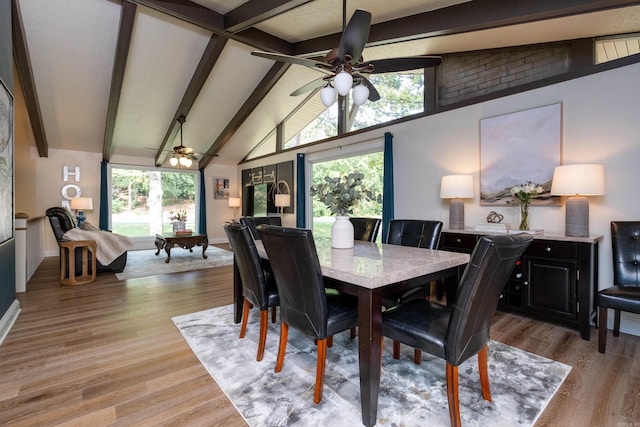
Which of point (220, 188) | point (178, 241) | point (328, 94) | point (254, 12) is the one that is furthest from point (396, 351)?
point (220, 188)

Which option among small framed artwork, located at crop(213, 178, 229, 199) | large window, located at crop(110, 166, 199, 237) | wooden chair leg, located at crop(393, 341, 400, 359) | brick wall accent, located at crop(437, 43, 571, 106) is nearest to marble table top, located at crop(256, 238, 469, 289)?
wooden chair leg, located at crop(393, 341, 400, 359)

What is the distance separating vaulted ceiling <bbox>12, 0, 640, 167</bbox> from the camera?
9.39ft

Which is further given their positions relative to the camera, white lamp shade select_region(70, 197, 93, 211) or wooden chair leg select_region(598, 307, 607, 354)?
white lamp shade select_region(70, 197, 93, 211)

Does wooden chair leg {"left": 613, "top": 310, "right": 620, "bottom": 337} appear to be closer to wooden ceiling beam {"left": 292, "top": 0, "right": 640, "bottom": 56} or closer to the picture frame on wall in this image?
wooden ceiling beam {"left": 292, "top": 0, "right": 640, "bottom": 56}

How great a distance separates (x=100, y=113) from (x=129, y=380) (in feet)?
18.5

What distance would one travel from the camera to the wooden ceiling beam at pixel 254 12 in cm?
299

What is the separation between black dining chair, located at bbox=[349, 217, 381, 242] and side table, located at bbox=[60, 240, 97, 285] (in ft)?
12.9

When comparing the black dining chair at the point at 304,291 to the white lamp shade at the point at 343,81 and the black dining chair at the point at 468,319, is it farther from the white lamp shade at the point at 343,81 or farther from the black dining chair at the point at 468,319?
the white lamp shade at the point at 343,81

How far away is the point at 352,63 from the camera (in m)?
2.32

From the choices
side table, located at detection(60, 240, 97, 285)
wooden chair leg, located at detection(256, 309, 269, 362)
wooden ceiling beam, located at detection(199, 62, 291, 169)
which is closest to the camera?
wooden chair leg, located at detection(256, 309, 269, 362)

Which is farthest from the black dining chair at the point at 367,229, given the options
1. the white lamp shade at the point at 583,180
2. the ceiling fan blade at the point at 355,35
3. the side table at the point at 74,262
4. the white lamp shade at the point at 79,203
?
the white lamp shade at the point at 79,203

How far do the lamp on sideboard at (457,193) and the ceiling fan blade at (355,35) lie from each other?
198 cm

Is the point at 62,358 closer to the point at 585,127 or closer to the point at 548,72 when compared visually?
the point at 585,127

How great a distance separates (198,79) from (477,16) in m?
4.00
